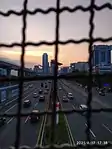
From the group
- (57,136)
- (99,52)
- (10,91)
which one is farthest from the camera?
(10,91)

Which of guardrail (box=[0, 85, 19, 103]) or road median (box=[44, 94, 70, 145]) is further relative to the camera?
guardrail (box=[0, 85, 19, 103])

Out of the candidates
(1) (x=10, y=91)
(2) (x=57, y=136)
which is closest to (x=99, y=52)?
(2) (x=57, y=136)

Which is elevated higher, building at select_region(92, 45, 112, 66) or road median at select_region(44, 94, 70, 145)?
building at select_region(92, 45, 112, 66)

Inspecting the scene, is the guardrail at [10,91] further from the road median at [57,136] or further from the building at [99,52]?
the building at [99,52]

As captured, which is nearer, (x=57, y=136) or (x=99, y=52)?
(x=99, y=52)

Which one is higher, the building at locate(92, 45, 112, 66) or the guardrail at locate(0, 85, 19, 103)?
the building at locate(92, 45, 112, 66)

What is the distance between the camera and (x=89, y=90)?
5.13 feet

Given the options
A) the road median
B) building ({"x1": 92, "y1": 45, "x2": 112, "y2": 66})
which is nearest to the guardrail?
the road median

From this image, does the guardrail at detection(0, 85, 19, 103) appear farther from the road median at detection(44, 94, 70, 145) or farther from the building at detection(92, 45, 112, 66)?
the building at detection(92, 45, 112, 66)

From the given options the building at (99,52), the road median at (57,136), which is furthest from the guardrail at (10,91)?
the building at (99,52)

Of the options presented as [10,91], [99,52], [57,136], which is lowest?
[57,136]

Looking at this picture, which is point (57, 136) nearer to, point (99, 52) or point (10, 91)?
point (99, 52)

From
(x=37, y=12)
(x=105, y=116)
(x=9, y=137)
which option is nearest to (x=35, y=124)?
(x=9, y=137)

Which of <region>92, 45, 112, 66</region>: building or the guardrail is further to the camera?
the guardrail
